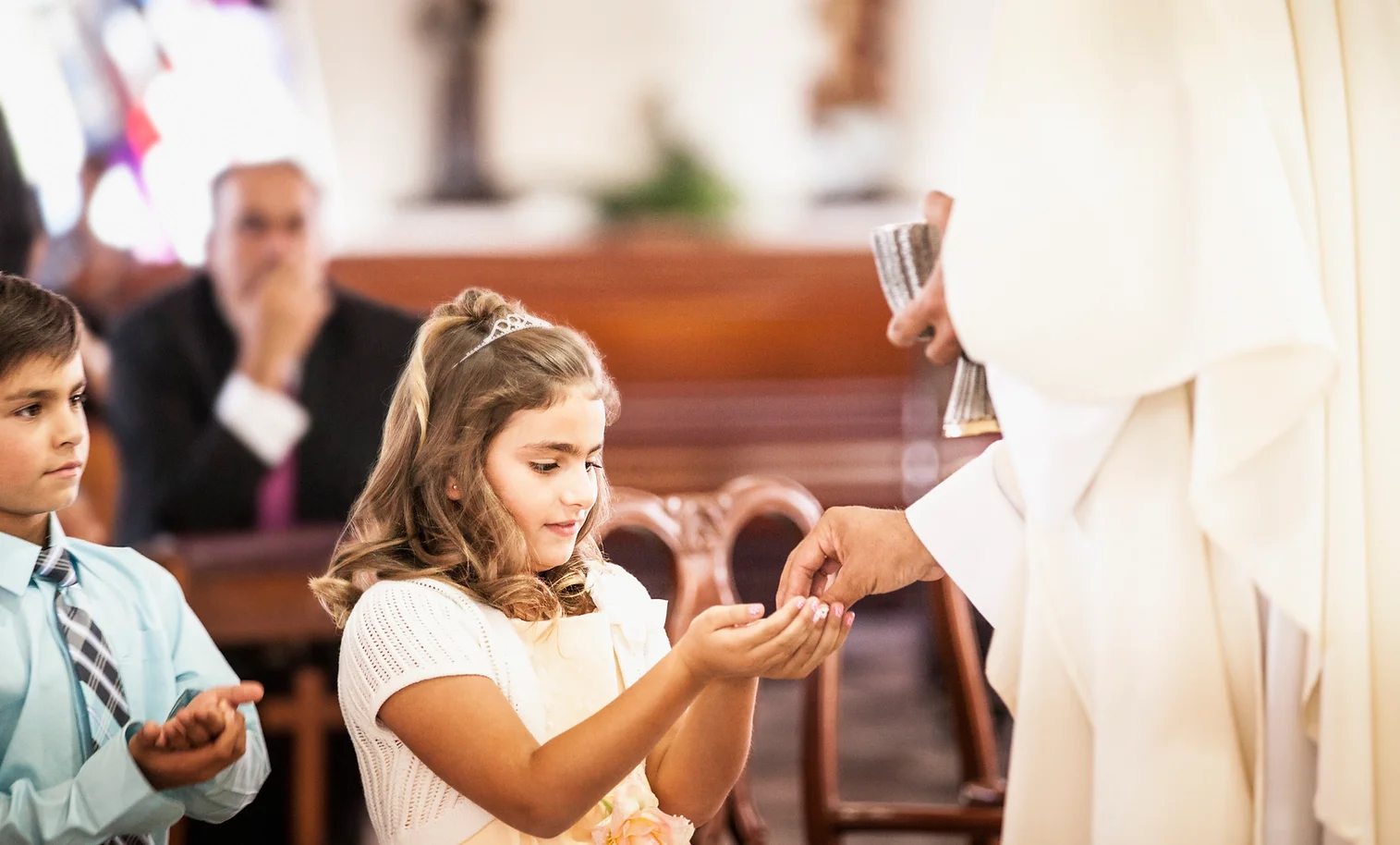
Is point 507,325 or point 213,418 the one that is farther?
point 213,418

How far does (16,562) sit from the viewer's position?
1.47 m

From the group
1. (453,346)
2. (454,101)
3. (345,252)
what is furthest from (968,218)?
(454,101)

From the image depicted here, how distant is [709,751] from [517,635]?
0.28 meters

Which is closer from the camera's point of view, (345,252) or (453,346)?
(453,346)

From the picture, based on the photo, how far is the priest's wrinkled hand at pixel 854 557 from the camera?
1718mm

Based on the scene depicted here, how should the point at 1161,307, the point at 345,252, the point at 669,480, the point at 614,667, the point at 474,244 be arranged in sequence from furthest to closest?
1. the point at 474,244
2. the point at 345,252
3. the point at 669,480
4. the point at 614,667
5. the point at 1161,307

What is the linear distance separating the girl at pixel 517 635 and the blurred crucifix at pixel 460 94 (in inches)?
246

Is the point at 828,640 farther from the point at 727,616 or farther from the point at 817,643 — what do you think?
the point at 727,616

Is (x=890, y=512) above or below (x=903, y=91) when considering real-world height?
below

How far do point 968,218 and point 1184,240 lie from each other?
0.23 m

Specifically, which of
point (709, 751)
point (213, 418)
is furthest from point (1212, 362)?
point (213, 418)

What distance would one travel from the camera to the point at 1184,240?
4.75ft

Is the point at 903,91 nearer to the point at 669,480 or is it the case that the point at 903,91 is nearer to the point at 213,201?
the point at 669,480

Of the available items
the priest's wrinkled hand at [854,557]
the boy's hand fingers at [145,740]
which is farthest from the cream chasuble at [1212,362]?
the boy's hand fingers at [145,740]
